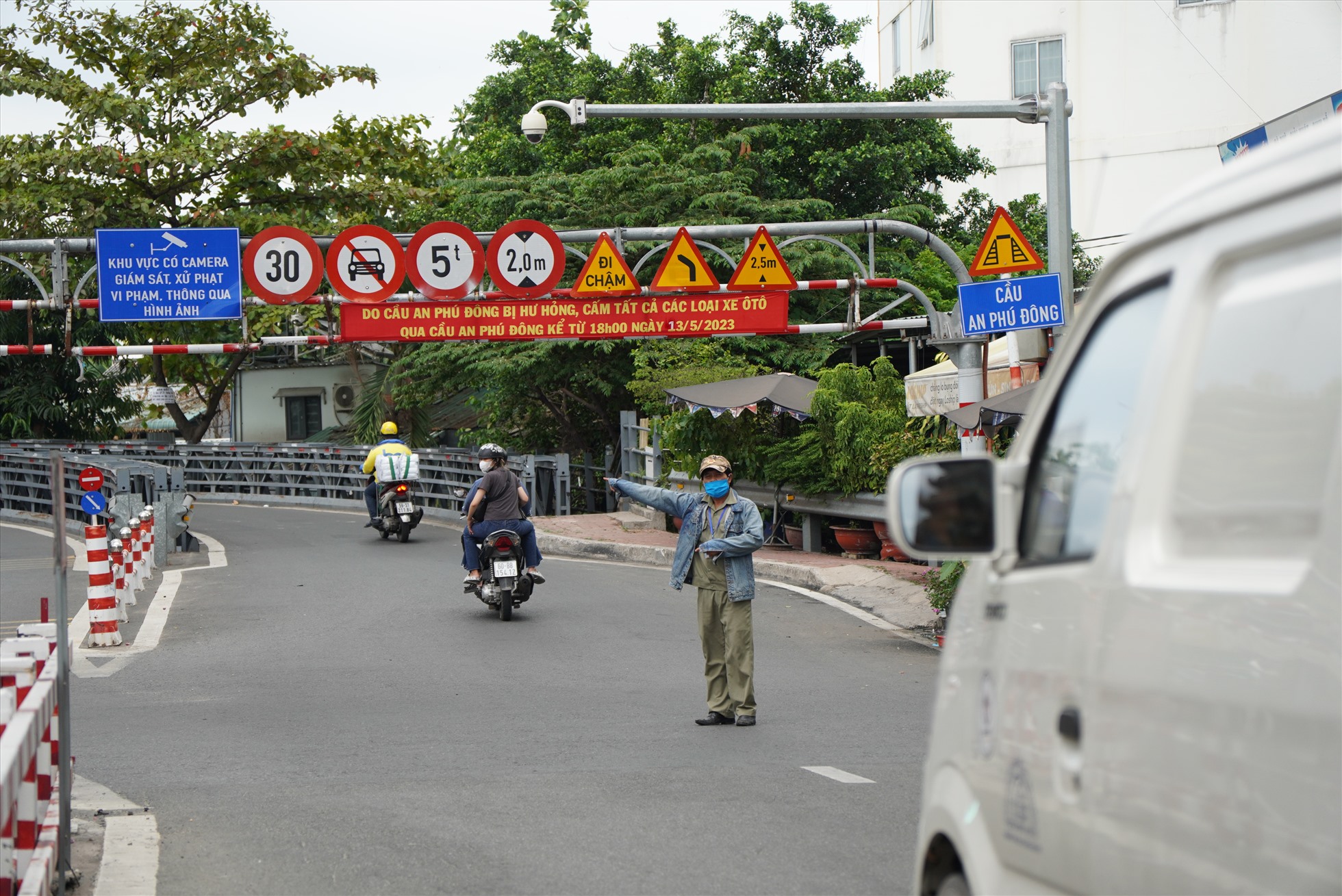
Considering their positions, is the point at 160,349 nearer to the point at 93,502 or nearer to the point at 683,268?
the point at 93,502

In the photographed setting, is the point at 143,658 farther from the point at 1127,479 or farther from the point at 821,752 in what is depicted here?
the point at 1127,479

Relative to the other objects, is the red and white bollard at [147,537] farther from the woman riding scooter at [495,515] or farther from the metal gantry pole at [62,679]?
the metal gantry pole at [62,679]

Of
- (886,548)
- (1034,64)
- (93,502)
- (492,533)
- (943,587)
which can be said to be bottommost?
(886,548)

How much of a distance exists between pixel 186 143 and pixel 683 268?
740 inches

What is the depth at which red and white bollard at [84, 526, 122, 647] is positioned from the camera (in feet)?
40.1

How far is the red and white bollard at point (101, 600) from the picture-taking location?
12.2 metres

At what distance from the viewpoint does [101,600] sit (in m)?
12.3

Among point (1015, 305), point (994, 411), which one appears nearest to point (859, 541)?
point (994, 411)

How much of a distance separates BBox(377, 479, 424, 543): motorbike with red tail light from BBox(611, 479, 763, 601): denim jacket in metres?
12.1

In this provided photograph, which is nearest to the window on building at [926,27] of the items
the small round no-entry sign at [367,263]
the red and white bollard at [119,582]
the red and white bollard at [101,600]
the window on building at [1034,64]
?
the window on building at [1034,64]

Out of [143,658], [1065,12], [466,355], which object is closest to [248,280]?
[143,658]

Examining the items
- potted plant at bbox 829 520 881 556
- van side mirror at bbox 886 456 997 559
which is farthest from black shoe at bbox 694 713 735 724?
potted plant at bbox 829 520 881 556

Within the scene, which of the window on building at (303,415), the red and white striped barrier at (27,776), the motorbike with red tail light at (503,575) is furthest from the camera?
the window on building at (303,415)

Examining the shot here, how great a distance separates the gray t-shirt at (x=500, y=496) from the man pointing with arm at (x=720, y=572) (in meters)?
4.73
